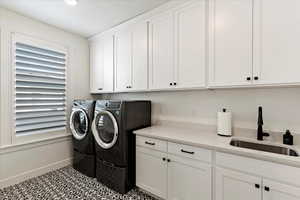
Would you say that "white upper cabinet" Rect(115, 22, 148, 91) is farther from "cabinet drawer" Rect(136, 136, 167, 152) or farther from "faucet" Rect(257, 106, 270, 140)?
"faucet" Rect(257, 106, 270, 140)

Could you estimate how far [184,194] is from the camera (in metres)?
1.66

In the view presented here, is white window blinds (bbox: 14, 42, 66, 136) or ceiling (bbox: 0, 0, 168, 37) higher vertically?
ceiling (bbox: 0, 0, 168, 37)

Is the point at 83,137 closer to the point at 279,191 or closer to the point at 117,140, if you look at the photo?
the point at 117,140

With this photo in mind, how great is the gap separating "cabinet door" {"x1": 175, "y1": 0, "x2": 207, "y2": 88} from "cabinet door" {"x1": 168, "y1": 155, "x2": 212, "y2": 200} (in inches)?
35.6

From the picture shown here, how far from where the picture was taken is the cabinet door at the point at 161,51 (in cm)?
208

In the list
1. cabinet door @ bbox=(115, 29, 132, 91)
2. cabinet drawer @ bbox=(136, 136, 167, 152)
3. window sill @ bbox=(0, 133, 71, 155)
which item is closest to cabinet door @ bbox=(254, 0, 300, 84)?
cabinet drawer @ bbox=(136, 136, 167, 152)

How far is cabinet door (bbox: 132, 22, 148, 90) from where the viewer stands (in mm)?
2332

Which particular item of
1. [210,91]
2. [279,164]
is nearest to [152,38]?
[210,91]

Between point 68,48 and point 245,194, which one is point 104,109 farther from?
point 245,194

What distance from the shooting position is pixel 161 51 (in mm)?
2166

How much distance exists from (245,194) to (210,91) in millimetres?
1229

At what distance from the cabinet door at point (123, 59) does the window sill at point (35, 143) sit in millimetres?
1359

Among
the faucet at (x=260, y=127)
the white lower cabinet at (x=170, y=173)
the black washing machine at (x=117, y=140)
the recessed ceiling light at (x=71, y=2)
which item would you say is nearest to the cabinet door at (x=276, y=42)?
the faucet at (x=260, y=127)

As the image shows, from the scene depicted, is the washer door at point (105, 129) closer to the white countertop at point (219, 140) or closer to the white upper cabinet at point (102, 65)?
the white countertop at point (219, 140)
